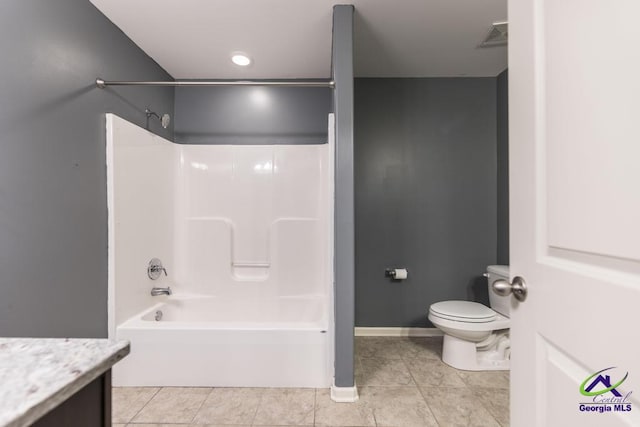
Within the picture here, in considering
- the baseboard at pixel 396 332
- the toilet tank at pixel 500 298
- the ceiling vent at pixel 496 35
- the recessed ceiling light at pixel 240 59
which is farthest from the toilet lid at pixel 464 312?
the recessed ceiling light at pixel 240 59

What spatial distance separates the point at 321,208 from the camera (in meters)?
2.58

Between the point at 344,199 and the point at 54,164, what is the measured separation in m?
1.50

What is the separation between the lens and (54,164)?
146 cm

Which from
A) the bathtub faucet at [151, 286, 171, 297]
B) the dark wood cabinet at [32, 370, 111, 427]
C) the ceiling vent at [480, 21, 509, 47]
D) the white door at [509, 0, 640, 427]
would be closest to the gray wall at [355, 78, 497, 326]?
the ceiling vent at [480, 21, 509, 47]

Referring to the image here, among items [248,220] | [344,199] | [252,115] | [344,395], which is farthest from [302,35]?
[344,395]

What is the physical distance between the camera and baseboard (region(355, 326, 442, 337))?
261cm

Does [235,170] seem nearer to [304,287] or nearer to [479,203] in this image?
[304,287]

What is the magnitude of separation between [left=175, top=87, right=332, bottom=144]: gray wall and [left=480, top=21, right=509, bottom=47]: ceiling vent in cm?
125

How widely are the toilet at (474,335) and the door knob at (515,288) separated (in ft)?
4.56

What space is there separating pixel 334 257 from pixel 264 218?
1.09 meters

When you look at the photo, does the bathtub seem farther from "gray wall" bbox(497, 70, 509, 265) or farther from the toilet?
"gray wall" bbox(497, 70, 509, 265)

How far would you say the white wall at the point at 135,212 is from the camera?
1815mm

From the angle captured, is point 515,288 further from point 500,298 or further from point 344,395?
point 500,298

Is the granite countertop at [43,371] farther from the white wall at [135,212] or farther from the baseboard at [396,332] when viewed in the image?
the baseboard at [396,332]
